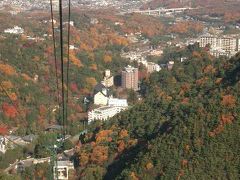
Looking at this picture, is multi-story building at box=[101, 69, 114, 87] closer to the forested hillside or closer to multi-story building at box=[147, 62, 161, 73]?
multi-story building at box=[147, 62, 161, 73]

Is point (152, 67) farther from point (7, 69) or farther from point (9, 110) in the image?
point (9, 110)

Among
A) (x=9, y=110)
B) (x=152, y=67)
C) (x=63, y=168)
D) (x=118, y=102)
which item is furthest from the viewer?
(x=152, y=67)

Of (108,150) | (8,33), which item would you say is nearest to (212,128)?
(108,150)

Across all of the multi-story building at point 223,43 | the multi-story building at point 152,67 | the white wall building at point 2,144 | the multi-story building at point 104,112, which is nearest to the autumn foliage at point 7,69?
the multi-story building at point 104,112

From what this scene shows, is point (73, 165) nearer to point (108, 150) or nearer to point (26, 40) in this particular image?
point (108, 150)

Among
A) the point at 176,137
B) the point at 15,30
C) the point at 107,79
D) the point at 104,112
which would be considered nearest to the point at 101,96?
the point at 104,112

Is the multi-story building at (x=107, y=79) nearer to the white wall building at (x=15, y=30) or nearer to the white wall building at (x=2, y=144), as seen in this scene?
the white wall building at (x=15, y=30)
